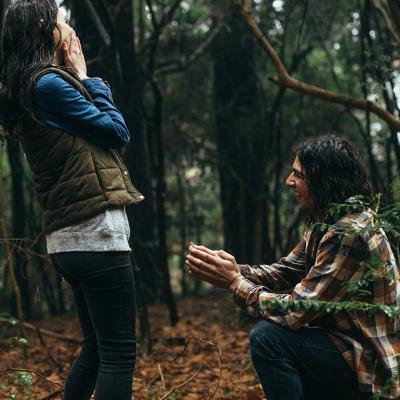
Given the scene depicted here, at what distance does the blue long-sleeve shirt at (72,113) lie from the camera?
2777mm

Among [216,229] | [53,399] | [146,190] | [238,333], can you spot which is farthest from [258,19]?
[53,399]

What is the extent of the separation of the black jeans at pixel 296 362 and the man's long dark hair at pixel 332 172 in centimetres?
56

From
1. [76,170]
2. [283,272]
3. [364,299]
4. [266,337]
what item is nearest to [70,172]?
[76,170]

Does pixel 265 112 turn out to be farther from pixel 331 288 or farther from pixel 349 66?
pixel 331 288

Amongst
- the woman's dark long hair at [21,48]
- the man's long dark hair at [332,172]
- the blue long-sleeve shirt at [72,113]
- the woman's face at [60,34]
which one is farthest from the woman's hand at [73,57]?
the man's long dark hair at [332,172]

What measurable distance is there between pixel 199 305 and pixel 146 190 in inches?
121

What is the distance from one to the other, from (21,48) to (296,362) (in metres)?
1.76

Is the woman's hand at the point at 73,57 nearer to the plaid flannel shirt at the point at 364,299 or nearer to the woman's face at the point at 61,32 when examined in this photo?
the woman's face at the point at 61,32

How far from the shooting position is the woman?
2.81 metres

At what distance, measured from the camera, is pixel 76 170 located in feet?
9.25

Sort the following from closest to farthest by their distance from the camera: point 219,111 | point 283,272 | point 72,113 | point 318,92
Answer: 1. point 72,113
2. point 283,272
3. point 318,92
4. point 219,111

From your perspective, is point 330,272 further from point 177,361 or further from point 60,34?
point 177,361

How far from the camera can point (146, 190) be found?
6.00 metres

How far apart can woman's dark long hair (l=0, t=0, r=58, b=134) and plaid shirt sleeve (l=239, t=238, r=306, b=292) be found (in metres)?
1.30
